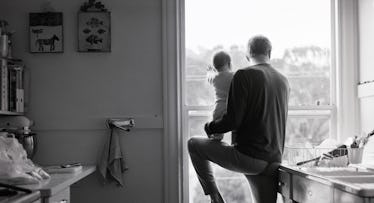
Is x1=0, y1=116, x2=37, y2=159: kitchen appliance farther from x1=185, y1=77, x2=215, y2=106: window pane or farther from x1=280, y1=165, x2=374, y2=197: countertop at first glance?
x1=280, y1=165, x2=374, y2=197: countertop

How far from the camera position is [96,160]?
3395mm

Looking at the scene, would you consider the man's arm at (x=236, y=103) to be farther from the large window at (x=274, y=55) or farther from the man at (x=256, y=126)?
the large window at (x=274, y=55)

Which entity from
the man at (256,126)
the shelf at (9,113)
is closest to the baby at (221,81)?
the man at (256,126)

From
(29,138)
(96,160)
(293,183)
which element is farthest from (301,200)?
(29,138)

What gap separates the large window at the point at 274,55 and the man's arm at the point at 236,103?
0.61 m

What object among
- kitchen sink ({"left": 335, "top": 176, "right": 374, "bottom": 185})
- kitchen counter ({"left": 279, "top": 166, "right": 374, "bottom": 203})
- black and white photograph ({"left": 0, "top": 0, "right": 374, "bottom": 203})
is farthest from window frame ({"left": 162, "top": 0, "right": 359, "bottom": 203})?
kitchen sink ({"left": 335, "top": 176, "right": 374, "bottom": 185})

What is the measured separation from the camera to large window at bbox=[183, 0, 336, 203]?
353 cm

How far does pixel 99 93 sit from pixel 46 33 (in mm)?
544

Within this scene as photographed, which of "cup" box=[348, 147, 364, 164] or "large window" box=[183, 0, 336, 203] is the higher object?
"large window" box=[183, 0, 336, 203]

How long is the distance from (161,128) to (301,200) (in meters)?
1.21

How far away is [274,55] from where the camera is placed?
11.8 ft

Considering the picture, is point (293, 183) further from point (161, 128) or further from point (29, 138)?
point (29, 138)

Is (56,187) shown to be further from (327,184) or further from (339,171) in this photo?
(339,171)

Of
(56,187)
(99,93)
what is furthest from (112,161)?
(56,187)
